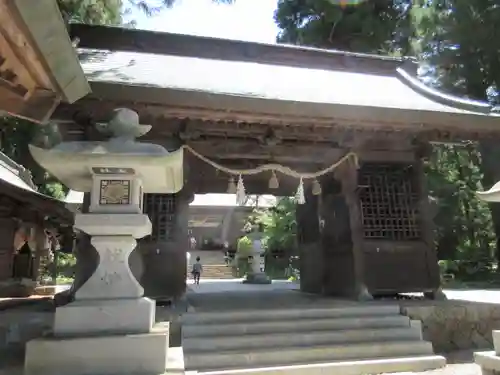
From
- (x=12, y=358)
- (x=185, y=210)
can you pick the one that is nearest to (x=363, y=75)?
(x=185, y=210)

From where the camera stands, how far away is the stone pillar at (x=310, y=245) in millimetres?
8838

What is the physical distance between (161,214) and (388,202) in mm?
4330

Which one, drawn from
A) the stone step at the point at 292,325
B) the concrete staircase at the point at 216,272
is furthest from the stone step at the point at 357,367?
the concrete staircase at the point at 216,272

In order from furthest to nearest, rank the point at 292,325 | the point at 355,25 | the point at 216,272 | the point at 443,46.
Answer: the point at 216,272 → the point at 355,25 → the point at 443,46 → the point at 292,325

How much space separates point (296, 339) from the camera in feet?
17.5

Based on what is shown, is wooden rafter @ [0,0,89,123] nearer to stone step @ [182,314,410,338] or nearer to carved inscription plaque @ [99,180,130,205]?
carved inscription plaque @ [99,180,130,205]

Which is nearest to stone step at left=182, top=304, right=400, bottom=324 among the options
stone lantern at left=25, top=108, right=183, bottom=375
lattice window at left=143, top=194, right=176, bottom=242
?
stone lantern at left=25, top=108, right=183, bottom=375

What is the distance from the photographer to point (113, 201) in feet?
14.2

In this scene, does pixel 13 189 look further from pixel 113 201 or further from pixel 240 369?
pixel 240 369

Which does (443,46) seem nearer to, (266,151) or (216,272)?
(266,151)

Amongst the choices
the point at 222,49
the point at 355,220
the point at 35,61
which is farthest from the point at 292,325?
the point at 222,49

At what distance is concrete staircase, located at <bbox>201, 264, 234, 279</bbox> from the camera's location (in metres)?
24.7

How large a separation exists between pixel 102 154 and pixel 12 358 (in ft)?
9.15

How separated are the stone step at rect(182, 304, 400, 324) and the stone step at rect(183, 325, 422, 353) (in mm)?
363
